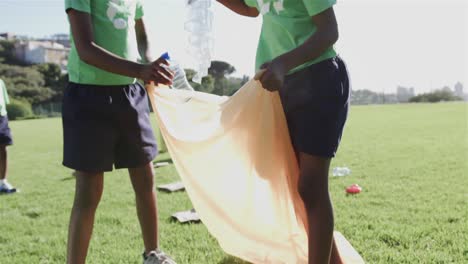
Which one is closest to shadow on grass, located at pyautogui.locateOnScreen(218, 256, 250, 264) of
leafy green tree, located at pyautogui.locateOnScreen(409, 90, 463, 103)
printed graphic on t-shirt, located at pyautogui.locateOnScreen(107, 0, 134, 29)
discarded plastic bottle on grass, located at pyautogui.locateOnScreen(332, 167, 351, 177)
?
printed graphic on t-shirt, located at pyautogui.locateOnScreen(107, 0, 134, 29)

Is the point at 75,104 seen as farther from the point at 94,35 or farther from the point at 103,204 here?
the point at 103,204

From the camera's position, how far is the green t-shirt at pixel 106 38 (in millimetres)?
2242

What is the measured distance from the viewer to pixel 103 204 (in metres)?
4.27

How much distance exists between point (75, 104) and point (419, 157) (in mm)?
5367

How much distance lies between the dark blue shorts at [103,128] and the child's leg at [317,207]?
861mm

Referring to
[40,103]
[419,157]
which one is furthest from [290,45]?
[40,103]

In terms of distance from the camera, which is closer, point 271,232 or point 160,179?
point 271,232

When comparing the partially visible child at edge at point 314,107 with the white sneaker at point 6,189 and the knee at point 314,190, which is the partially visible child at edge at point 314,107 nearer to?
the knee at point 314,190

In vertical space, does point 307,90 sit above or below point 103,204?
above

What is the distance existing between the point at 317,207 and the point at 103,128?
1028 mm

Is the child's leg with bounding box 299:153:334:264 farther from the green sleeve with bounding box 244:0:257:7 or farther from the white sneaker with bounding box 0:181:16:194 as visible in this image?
the white sneaker with bounding box 0:181:16:194

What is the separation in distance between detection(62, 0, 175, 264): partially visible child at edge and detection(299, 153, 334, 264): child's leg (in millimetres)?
728

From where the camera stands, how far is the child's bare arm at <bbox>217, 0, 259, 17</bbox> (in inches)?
94.7

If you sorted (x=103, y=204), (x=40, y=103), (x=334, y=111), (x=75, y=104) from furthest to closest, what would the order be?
1. (x=40, y=103)
2. (x=103, y=204)
3. (x=75, y=104)
4. (x=334, y=111)
